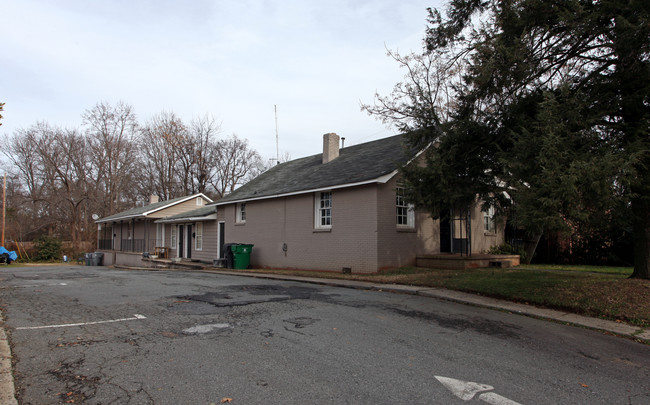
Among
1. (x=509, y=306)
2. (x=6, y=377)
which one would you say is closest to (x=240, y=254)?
(x=509, y=306)

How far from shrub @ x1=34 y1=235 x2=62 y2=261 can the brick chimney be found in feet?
109

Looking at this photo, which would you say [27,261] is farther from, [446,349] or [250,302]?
[446,349]

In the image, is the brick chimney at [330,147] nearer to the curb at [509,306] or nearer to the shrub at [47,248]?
the curb at [509,306]

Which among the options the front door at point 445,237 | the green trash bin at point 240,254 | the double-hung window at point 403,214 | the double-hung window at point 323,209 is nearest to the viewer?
the double-hung window at point 403,214

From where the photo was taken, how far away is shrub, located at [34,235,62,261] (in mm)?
39938

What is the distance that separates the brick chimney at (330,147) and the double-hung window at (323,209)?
427 cm

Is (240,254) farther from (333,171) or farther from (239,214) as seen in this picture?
(333,171)

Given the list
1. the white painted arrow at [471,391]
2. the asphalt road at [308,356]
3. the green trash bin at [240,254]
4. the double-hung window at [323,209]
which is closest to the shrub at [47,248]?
the green trash bin at [240,254]

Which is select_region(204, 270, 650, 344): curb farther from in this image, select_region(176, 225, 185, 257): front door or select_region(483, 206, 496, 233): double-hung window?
select_region(176, 225, 185, 257): front door

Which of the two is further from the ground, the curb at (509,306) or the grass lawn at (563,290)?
the grass lawn at (563,290)

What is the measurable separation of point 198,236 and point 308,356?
22873 millimetres

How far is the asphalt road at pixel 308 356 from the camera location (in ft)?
13.2

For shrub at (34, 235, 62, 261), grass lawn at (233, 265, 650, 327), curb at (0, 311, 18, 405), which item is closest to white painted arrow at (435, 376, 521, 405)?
curb at (0, 311, 18, 405)

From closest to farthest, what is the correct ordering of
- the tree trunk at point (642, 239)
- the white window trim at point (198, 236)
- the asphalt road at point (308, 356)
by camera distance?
the asphalt road at point (308, 356) → the tree trunk at point (642, 239) → the white window trim at point (198, 236)
